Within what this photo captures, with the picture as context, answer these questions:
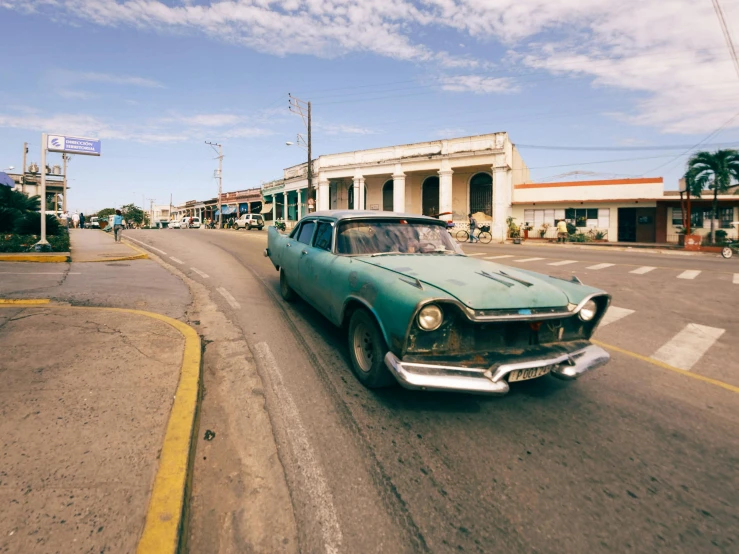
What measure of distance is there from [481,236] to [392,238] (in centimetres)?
2477

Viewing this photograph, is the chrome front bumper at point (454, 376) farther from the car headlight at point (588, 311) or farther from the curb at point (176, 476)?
the curb at point (176, 476)

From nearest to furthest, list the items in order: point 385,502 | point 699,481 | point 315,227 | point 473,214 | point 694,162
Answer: point 385,502, point 699,481, point 315,227, point 694,162, point 473,214

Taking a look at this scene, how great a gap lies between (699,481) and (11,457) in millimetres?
3984

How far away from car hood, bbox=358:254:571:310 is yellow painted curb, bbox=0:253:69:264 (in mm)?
10061

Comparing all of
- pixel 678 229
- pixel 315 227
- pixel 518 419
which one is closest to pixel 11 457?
pixel 518 419

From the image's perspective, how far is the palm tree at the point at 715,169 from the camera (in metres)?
25.1

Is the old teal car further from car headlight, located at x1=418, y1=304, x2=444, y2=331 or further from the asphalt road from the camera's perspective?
the asphalt road

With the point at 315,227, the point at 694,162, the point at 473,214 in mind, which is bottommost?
the point at 315,227

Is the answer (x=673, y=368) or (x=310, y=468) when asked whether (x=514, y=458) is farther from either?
(x=673, y=368)

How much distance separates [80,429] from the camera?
270cm

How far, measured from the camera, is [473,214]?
3244cm

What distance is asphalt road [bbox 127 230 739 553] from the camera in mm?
2131

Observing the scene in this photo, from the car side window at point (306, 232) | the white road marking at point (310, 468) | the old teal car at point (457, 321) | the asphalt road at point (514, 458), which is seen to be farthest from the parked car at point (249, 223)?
the white road marking at point (310, 468)

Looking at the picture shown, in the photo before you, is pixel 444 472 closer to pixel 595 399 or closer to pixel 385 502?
pixel 385 502
